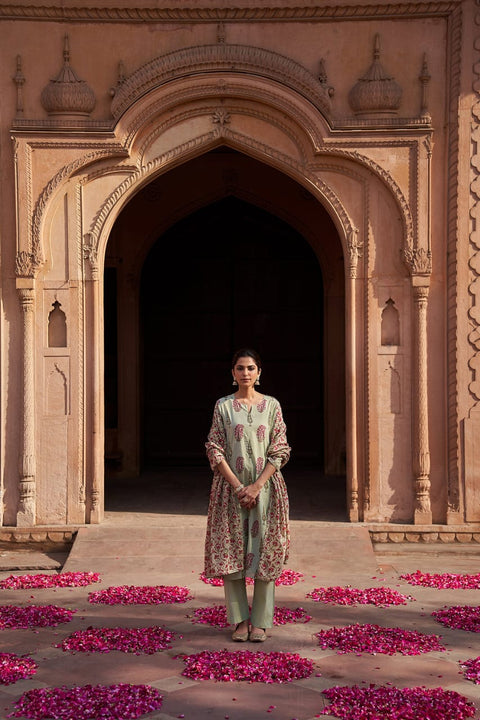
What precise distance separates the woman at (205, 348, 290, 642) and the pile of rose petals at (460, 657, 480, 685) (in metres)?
1.11

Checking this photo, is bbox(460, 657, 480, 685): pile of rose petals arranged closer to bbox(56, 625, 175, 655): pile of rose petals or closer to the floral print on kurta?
the floral print on kurta

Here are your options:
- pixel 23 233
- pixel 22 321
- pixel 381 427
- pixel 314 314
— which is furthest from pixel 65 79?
pixel 314 314

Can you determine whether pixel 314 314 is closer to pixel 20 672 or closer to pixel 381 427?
pixel 381 427

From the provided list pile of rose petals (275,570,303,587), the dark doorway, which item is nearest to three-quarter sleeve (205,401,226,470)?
pile of rose petals (275,570,303,587)

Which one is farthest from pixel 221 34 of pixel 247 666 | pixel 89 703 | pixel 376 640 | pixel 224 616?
pixel 89 703

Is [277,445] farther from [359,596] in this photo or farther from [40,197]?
[40,197]

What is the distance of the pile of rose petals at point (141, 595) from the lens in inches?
272

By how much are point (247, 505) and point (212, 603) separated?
1391 mm

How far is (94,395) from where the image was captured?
893 centimetres

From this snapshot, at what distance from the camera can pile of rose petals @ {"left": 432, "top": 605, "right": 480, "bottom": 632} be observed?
6223 millimetres

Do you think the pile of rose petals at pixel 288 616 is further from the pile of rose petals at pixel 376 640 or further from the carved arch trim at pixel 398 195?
the carved arch trim at pixel 398 195

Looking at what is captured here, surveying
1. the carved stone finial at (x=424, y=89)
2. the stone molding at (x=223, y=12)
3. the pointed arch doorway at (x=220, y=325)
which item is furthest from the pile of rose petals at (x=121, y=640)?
the pointed arch doorway at (x=220, y=325)

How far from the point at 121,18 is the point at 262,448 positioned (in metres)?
4.72

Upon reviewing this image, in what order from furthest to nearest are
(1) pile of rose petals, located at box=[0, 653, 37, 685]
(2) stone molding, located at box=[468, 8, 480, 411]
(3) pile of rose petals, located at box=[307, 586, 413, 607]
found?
(2) stone molding, located at box=[468, 8, 480, 411], (3) pile of rose petals, located at box=[307, 586, 413, 607], (1) pile of rose petals, located at box=[0, 653, 37, 685]
